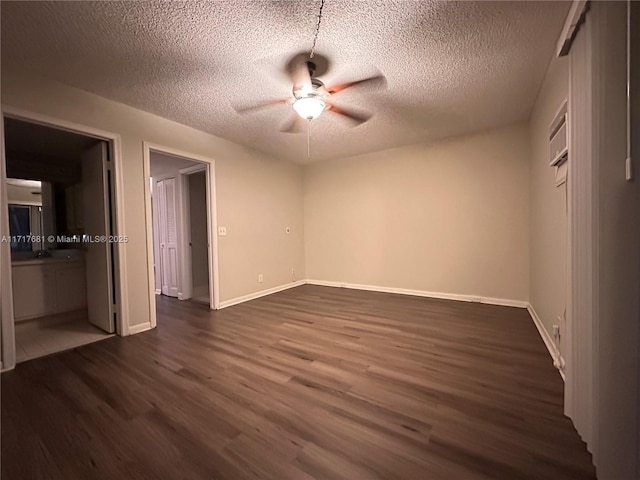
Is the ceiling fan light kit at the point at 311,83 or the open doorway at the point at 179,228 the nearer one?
the ceiling fan light kit at the point at 311,83

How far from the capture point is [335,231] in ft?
16.2

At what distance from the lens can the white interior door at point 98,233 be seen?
2.66 meters

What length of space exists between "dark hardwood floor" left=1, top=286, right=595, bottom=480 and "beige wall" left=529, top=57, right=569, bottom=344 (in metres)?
0.47

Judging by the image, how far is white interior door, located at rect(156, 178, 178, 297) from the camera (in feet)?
14.8

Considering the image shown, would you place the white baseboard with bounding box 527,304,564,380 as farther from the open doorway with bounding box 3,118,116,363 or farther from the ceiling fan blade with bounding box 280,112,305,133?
the open doorway with bounding box 3,118,116,363

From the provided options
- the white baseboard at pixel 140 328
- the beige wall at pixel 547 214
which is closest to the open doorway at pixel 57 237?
the white baseboard at pixel 140 328

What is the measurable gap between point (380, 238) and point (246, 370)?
10.3ft

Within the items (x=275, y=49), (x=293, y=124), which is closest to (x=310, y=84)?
(x=275, y=49)

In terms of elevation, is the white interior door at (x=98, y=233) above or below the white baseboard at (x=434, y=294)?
above

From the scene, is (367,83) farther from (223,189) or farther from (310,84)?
(223,189)

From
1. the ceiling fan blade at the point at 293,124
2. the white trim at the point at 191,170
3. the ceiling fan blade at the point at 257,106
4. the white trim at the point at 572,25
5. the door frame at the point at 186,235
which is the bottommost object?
the door frame at the point at 186,235

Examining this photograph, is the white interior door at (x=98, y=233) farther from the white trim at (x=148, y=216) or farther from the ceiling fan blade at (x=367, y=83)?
the ceiling fan blade at (x=367, y=83)

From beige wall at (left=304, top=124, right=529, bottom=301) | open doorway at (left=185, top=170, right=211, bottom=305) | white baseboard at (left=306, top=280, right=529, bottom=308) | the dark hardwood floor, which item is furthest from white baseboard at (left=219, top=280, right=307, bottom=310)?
the dark hardwood floor

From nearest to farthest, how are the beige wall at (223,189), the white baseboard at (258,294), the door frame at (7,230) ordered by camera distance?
the door frame at (7,230) → the beige wall at (223,189) → the white baseboard at (258,294)
